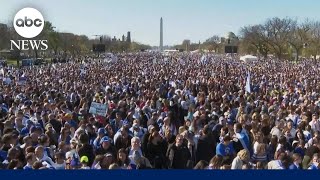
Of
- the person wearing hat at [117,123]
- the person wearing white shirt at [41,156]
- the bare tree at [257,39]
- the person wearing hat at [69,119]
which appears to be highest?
the bare tree at [257,39]

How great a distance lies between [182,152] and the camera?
8703 mm

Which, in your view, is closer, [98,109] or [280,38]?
[98,109]

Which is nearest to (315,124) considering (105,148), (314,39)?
(105,148)

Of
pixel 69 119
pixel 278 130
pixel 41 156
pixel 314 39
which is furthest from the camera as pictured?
pixel 314 39

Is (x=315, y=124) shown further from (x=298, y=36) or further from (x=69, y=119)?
(x=298, y=36)

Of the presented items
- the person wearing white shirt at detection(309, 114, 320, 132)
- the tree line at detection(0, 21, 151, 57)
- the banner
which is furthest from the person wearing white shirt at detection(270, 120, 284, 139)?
the tree line at detection(0, 21, 151, 57)

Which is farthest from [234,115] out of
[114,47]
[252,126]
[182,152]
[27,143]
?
[114,47]

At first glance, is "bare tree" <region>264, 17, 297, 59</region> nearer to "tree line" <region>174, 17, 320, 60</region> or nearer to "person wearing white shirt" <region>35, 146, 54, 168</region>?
"tree line" <region>174, 17, 320, 60</region>

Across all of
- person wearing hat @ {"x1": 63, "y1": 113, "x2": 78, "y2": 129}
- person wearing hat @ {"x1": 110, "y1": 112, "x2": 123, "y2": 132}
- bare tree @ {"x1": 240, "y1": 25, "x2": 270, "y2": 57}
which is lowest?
person wearing hat @ {"x1": 110, "y1": 112, "x2": 123, "y2": 132}

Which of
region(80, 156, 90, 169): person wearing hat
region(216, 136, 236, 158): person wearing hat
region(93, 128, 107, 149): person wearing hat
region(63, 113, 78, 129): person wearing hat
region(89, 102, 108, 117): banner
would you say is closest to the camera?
region(80, 156, 90, 169): person wearing hat

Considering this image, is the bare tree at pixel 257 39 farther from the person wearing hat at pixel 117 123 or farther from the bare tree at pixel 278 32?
the person wearing hat at pixel 117 123

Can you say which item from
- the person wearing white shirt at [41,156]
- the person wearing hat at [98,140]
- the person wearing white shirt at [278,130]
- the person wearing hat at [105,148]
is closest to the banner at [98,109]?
the person wearing hat at [98,140]

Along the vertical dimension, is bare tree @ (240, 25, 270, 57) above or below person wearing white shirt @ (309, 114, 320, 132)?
above

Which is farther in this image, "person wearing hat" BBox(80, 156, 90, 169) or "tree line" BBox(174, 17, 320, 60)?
"tree line" BBox(174, 17, 320, 60)
